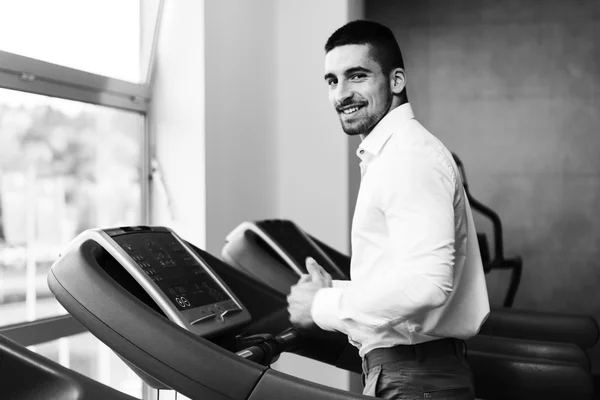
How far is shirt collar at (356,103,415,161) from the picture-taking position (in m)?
1.71

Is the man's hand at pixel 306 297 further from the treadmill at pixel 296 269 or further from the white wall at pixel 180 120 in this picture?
the white wall at pixel 180 120

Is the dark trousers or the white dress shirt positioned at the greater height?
the white dress shirt

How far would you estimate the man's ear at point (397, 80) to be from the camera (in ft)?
5.82

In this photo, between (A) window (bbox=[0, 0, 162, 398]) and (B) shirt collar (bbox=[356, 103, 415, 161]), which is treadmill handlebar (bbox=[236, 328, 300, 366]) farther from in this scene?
(A) window (bbox=[0, 0, 162, 398])

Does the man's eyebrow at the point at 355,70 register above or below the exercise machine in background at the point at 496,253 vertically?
above

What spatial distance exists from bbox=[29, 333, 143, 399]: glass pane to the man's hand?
112cm

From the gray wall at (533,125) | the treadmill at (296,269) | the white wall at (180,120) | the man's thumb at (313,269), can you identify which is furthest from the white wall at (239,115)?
the man's thumb at (313,269)

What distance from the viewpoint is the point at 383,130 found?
1.73 meters

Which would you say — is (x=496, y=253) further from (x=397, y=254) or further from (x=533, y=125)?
(x=397, y=254)

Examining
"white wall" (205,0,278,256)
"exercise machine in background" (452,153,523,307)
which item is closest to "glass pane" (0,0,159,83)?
"white wall" (205,0,278,256)

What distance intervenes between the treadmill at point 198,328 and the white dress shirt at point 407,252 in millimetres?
207

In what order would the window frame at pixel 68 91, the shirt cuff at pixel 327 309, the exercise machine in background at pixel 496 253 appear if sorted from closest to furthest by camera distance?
the shirt cuff at pixel 327 309, the window frame at pixel 68 91, the exercise machine in background at pixel 496 253

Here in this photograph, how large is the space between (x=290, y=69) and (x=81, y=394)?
9.74 ft

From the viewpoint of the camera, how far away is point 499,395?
212cm
